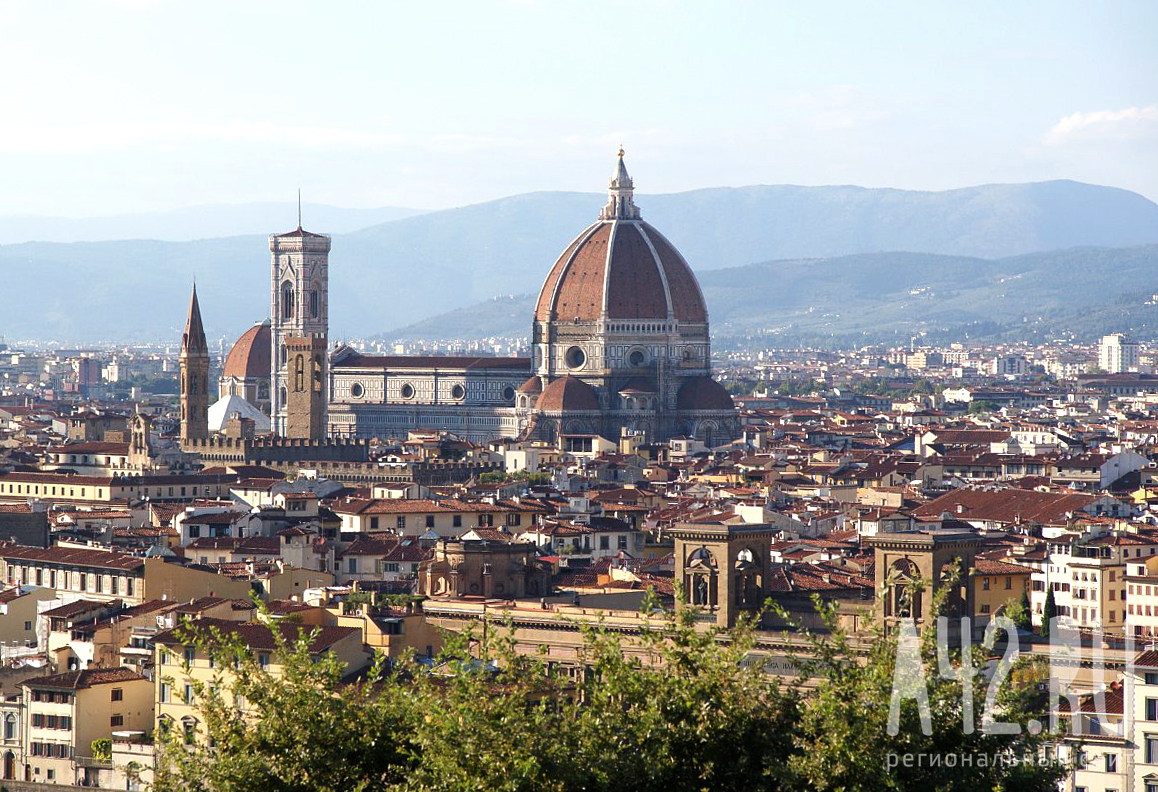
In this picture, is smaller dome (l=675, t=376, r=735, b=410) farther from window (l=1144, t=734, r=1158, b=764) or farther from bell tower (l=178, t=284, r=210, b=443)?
window (l=1144, t=734, r=1158, b=764)

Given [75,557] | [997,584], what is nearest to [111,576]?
[75,557]

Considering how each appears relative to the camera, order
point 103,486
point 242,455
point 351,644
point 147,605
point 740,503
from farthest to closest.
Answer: point 242,455 → point 103,486 → point 740,503 → point 147,605 → point 351,644

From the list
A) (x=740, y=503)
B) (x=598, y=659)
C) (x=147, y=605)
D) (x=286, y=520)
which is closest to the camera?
(x=598, y=659)

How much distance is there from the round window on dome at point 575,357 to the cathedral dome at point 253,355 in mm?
24183

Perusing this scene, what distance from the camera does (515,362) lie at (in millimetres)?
173125

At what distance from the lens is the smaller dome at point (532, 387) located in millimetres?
164125

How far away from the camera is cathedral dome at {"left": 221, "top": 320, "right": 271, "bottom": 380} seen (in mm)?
184750

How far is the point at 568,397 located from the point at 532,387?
25.6 feet

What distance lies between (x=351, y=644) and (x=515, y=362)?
418 feet

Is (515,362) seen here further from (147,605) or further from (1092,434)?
(147,605)

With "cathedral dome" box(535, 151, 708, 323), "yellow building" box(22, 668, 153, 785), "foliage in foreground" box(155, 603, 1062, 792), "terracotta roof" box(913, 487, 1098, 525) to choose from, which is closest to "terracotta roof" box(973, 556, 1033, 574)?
"terracotta roof" box(913, 487, 1098, 525)

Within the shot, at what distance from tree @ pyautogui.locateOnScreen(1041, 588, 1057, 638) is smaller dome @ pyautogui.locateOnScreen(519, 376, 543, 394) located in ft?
343

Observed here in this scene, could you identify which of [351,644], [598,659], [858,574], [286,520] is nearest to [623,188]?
[286,520]

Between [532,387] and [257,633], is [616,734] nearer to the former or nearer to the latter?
[257,633]
